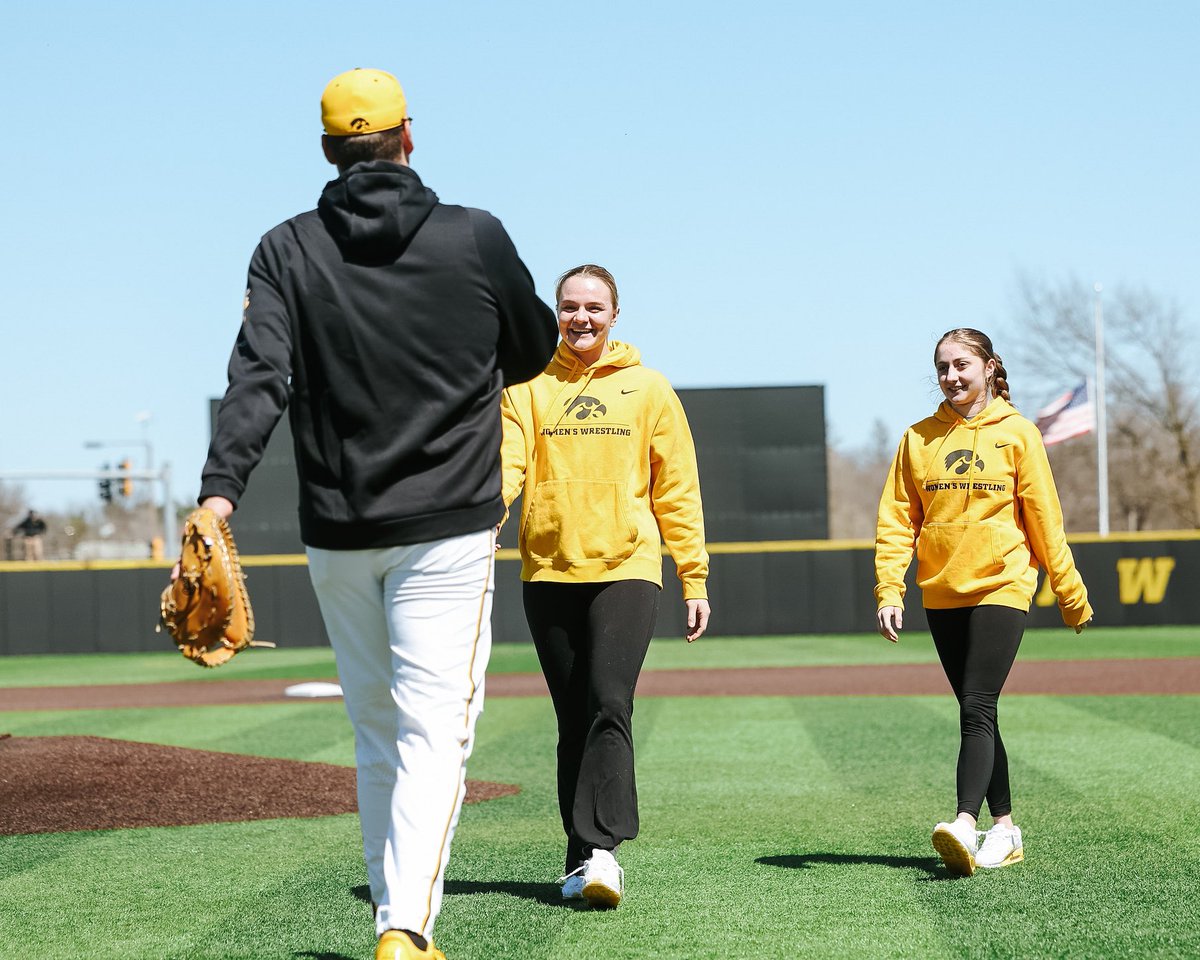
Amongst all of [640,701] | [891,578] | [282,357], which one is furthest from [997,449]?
[640,701]

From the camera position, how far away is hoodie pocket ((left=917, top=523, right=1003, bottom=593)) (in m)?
4.93

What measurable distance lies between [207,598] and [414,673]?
0.48 m

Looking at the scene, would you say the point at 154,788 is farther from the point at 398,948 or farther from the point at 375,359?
the point at 375,359

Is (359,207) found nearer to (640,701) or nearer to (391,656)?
(391,656)

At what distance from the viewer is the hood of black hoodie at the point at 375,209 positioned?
3.24 metres

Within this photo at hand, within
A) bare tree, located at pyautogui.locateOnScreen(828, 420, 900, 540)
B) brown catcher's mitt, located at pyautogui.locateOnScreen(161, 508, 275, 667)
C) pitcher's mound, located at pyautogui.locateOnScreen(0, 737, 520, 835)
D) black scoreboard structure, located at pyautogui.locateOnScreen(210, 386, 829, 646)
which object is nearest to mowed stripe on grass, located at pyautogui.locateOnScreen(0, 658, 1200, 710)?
pitcher's mound, located at pyautogui.locateOnScreen(0, 737, 520, 835)

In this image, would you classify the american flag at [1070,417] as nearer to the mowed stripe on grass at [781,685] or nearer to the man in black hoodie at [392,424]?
the mowed stripe on grass at [781,685]

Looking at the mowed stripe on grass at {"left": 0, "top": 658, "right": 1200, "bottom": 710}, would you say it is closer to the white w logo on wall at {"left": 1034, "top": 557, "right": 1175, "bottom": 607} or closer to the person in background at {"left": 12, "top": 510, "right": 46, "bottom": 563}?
the white w logo on wall at {"left": 1034, "top": 557, "right": 1175, "bottom": 607}

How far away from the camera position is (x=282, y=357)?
3.20 metres

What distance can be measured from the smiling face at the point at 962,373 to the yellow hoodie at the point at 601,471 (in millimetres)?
1058

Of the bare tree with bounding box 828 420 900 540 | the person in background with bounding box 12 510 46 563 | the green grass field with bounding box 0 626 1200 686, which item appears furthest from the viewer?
the bare tree with bounding box 828 420 900 540

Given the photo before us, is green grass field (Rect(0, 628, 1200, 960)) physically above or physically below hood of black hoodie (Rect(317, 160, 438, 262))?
below

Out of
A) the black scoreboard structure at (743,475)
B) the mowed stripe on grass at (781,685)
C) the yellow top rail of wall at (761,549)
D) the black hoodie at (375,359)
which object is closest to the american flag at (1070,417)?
the black scoreboard structure at (743,475)

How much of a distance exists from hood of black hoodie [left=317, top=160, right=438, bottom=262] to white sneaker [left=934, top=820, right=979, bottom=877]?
268 cm
